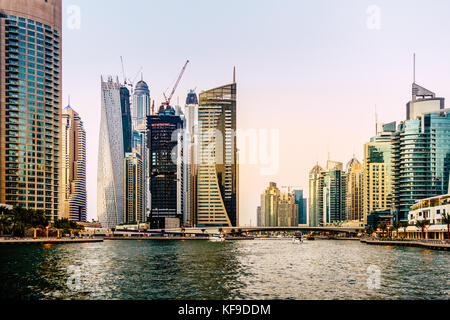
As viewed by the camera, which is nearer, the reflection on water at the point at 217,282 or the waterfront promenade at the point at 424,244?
the reflection on water at the point at 217,282

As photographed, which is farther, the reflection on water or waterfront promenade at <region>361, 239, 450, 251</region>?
waterfront promenade at <region>361, 239, 450, 251</region>

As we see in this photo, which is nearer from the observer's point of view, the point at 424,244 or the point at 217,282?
the point at 217,282

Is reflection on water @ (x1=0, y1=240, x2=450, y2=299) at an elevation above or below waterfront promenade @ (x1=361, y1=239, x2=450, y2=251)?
above

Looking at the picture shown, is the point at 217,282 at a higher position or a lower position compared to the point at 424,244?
higher

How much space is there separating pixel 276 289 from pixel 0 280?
35.4m

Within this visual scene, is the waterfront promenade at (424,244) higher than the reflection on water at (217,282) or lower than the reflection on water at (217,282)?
lower
